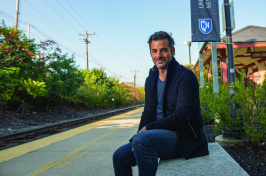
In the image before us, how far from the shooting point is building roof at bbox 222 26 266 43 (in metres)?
9.60

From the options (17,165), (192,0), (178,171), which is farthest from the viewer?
(192,0)

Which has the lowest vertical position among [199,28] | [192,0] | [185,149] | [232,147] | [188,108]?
[232,147]

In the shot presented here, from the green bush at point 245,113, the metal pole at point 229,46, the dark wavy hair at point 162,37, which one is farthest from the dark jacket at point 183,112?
the metal pole at point 229,46

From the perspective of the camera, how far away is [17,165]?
439 cm

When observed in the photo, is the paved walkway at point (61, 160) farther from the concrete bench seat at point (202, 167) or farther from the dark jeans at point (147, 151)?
the concrete bench seat at point (202, 167)

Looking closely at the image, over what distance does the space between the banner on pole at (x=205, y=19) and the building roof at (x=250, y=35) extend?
4868mm

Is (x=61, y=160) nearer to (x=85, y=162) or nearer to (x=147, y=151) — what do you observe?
(x=85, y=162)

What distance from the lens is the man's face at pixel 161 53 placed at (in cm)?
236

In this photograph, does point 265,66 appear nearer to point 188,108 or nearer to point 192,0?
point 192,0

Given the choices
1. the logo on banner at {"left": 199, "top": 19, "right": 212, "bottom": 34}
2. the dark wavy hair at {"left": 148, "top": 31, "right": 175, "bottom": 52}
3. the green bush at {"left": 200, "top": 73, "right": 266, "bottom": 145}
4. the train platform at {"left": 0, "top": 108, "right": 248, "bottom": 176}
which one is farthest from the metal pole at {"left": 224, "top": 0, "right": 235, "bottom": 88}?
the dark wavy hair at {"left": 148, "top": 31, "right": 175, "bottom": 52}

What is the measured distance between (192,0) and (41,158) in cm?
517

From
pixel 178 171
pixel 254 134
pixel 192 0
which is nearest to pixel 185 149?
pixel 178 171

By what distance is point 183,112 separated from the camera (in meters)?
2.00

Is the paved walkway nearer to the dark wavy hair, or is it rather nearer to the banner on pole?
the dark wavy hair
